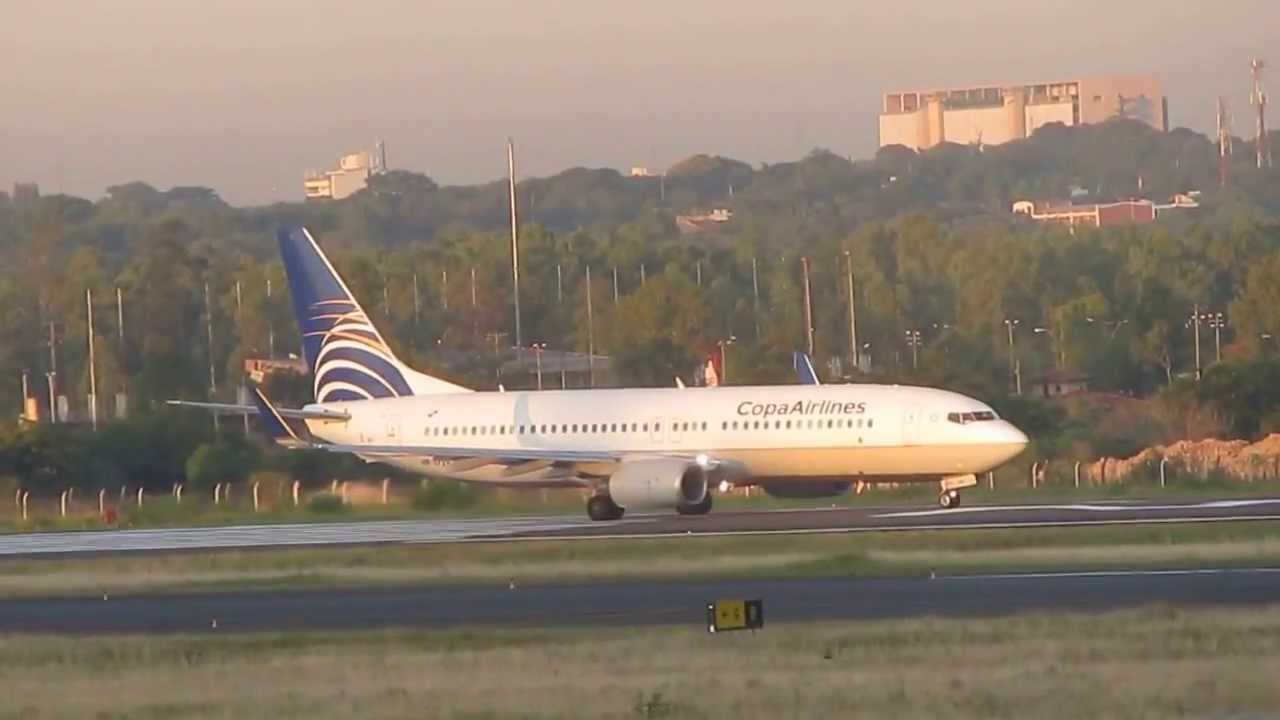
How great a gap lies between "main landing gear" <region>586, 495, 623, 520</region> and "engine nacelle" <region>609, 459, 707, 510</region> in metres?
0.16

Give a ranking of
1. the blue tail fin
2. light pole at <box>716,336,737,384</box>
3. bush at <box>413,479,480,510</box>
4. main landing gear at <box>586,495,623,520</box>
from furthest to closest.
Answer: light pole at <box>716,336,737,384</box>
the blue tail fin
bush at <box>413,479,480,510</box>
main landing gear at <box>586,495,623,520</box>

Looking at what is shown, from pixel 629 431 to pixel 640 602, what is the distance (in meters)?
26.2

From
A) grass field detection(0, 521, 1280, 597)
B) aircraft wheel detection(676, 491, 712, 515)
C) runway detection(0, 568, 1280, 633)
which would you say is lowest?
aircraft wheel detection(676, 491, 712, 515)

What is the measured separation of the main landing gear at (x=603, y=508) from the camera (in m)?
54.3

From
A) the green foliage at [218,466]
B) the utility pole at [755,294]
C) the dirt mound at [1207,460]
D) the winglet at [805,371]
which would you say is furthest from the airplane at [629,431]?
the utility pole at [755,294]

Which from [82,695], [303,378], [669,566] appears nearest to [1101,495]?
[669,566]

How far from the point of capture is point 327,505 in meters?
62.2

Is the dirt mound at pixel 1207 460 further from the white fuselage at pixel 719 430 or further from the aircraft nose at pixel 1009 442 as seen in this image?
the white fuselage at pixel 719 430

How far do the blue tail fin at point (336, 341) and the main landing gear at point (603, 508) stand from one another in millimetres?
8211

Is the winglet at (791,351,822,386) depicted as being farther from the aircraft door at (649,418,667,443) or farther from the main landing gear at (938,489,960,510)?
the main landing gear at (938,489,960,510)

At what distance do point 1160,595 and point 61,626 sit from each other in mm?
12615

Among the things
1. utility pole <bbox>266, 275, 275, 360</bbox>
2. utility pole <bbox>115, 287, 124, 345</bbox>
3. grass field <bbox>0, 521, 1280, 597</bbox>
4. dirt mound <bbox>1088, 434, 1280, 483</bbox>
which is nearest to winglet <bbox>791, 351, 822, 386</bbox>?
dirt mound <bbox>1088, 434, 1280, 483</bbox>

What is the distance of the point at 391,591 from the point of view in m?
34.6

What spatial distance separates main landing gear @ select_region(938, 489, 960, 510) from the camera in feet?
169
